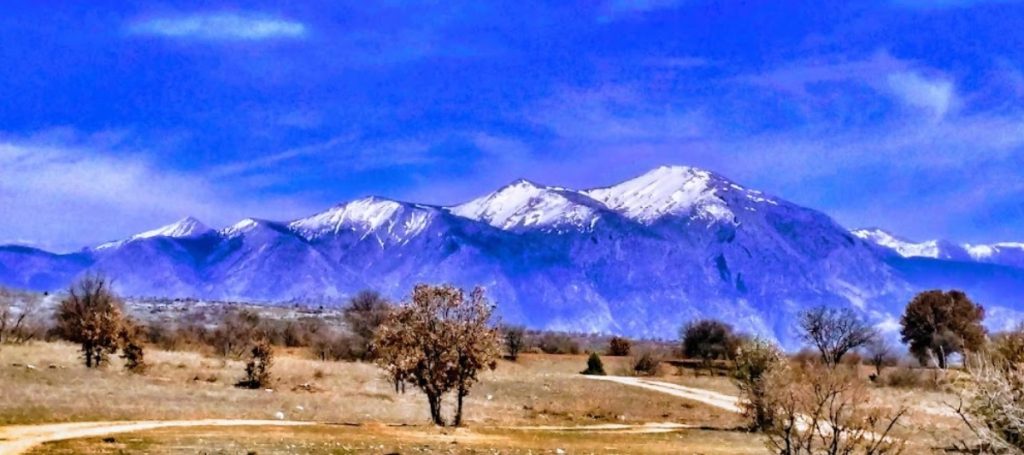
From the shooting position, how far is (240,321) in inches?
5281

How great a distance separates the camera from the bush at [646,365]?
361 feet

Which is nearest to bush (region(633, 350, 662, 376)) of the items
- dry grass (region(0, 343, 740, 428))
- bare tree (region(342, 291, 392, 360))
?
dry grass (region(0, 343, 740, 428))

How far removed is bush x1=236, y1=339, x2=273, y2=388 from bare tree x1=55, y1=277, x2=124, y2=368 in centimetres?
923

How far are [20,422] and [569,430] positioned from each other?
25.8m

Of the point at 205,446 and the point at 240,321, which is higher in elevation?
the point at 240,321

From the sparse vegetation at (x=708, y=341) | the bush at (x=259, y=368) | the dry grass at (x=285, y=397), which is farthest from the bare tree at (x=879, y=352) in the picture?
the bush at (x=259, y=368)

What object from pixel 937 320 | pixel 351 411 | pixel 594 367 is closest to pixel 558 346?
pixel 594 367

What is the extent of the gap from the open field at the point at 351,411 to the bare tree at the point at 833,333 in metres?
24.5

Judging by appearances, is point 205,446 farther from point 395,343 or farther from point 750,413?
point 750,413

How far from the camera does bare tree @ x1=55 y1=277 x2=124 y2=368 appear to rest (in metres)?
62.8

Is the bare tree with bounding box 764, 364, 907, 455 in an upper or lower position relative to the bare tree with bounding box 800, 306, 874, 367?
lower

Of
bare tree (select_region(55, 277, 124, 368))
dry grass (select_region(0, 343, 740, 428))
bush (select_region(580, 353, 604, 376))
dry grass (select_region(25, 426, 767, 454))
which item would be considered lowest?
dry grass (select_region(25, 426, 767, 454))

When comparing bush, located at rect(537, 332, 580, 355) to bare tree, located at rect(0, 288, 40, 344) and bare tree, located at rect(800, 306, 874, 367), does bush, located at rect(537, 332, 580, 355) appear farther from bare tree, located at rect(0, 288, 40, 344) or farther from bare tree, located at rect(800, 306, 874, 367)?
bare tree, located at rect(0, 288, 40, 344)

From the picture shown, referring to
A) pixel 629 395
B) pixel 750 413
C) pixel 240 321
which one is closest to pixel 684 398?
pixel 629 395
